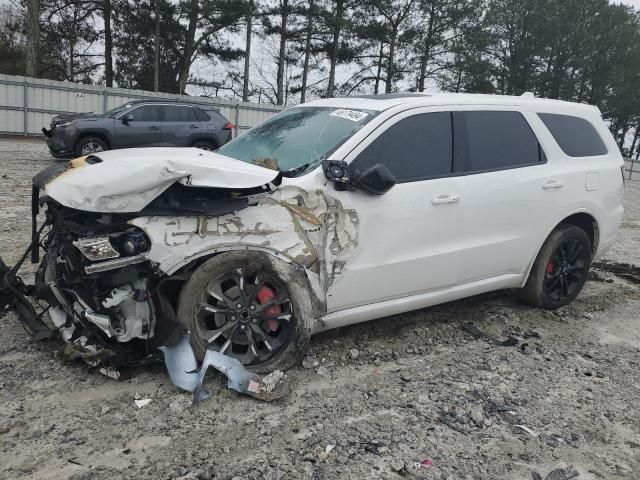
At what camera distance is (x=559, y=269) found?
4770mm

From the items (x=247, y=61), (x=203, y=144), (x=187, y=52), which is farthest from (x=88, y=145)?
(x=247, y=61)

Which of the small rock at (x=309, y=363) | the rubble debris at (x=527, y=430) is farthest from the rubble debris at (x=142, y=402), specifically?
the rubble debris at (x=527, y=430)

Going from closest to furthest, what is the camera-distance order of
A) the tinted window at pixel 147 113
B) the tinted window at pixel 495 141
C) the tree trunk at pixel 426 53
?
the tinted window at pixel 495 141 < the tinted window at pixel 147 113 < the tree trunk at pixel 426 53

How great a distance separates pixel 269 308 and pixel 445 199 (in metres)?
1.45

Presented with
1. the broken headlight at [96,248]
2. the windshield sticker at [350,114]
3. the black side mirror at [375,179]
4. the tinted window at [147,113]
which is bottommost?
the broken headlight at [96,248]

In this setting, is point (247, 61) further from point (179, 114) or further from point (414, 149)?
point (414, 149)

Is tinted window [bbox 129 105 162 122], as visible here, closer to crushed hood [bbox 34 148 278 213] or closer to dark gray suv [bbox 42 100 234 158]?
dark gray suv [bbox 42 100 234 158]

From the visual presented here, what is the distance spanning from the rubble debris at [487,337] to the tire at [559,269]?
0.70 metres

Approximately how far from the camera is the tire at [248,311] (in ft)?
10.1

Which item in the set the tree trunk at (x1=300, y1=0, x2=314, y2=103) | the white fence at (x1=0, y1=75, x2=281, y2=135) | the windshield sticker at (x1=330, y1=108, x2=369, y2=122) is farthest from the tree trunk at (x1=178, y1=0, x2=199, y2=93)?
the windshield sticker at (x1=330, y1=108, x2=369, y2=122)

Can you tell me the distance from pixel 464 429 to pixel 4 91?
21444mm

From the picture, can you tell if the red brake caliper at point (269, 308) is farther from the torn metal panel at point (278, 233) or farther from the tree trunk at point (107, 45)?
the tree trunk at point (107, 45)

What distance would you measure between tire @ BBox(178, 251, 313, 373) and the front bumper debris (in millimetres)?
60

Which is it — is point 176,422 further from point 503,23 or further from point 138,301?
point 503,23
